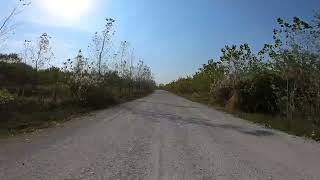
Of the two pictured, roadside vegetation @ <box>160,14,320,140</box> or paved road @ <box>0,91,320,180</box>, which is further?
roadside vegetation @ <box>160,14,320,140</box>

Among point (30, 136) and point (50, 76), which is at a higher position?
point (50, 76)

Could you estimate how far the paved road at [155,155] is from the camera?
8906 mm

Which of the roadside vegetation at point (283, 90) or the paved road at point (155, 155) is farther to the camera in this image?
the roadside vegetation at point (283, 90)

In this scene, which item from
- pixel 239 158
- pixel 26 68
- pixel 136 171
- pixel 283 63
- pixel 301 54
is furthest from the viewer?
pixel 26 68

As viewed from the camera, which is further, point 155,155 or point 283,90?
point 283,90

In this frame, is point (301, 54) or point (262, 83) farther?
point (262, 83)

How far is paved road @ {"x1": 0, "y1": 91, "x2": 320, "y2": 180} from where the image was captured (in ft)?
29.2

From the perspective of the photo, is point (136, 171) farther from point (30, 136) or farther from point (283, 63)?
point (283, 63)

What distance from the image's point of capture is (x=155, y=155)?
36.9ft

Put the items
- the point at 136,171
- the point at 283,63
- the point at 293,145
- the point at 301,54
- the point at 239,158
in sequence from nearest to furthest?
the point at 136,171
the point at 239,158
the point at 293,145
the point at 301,54
the point at 283,63

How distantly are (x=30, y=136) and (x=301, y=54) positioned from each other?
1540 cm

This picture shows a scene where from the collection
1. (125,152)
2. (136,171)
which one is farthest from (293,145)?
(136,171)

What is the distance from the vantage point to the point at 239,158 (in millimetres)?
11156

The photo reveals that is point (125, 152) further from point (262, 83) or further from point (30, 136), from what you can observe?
point (262, 83)
